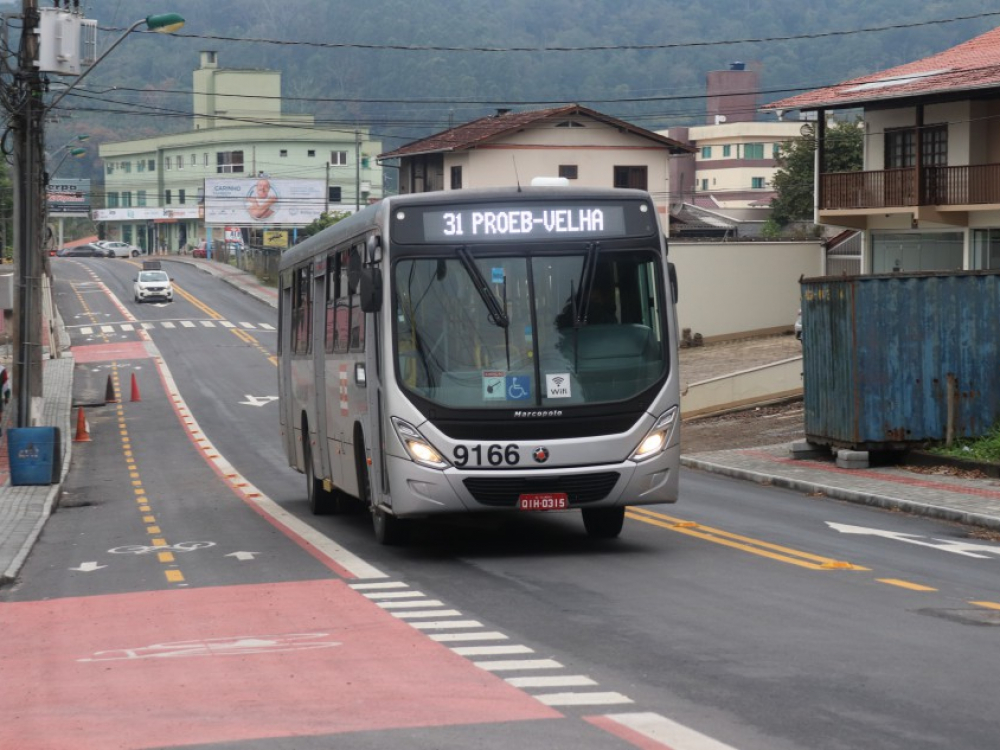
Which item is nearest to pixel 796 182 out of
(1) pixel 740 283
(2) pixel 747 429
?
(1) pixel 740 283

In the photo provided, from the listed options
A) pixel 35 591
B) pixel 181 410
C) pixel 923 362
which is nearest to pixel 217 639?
pixel 35 591

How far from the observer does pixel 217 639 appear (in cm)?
1112

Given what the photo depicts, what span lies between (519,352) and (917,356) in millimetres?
10909

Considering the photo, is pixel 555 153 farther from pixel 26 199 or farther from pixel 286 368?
pixel 286 368

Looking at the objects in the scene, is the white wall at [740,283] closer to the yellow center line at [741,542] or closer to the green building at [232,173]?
the yellow center line at [741,542]

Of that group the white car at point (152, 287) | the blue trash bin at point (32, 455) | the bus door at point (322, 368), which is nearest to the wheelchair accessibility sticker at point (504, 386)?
the bus door at point (322, 368)

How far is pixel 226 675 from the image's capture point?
973 cm

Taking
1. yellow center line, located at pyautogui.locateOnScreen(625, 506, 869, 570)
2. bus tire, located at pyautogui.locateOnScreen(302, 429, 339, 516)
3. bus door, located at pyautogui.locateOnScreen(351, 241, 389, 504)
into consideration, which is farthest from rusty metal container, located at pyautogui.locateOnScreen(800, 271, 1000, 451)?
bus door, located at pyautogui.locateOnScreen(351, 241, 389, 504)

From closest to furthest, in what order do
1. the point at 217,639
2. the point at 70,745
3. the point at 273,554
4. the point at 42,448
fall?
the point at 70,745, the point at 217,639, the point at 273,554, the point at 42,448

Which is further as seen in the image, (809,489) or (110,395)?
(110,395)

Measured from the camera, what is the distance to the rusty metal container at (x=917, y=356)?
77.2 feet

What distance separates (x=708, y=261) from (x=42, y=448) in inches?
1245

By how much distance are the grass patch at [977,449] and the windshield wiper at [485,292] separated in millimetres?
10512

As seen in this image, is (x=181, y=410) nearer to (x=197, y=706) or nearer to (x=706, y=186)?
(x=197, y=706)
